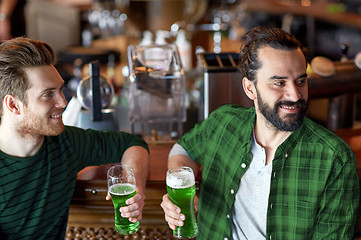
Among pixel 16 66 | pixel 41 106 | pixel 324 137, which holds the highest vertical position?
pixel 16 66

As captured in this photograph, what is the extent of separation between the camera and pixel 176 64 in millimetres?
2148

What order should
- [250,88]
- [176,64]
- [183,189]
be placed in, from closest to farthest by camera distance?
[183,189] → [250,88] → [176,64]

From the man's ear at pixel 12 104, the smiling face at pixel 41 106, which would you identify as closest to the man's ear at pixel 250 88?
the smiling face at pixel 41 106

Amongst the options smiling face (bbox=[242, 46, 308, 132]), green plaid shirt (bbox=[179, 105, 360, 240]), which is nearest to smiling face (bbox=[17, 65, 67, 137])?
green plaid shirt (bbox=[179, 105, 360, 240])

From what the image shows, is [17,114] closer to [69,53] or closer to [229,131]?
[229,131]

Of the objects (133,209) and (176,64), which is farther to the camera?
(176,64)

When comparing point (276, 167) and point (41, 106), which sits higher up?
point (41, 106)

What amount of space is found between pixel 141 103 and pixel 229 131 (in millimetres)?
646

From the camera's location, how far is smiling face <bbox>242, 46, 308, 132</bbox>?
1.43 metres

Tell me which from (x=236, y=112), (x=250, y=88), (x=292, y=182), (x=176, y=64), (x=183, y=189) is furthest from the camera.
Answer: (x=176, y=64)

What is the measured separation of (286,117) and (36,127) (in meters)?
0.84

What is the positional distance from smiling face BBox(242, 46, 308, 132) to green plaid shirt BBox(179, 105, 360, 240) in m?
0.09

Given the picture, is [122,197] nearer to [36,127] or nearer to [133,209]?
[133,209]

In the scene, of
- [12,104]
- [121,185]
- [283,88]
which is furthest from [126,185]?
[283,88]
